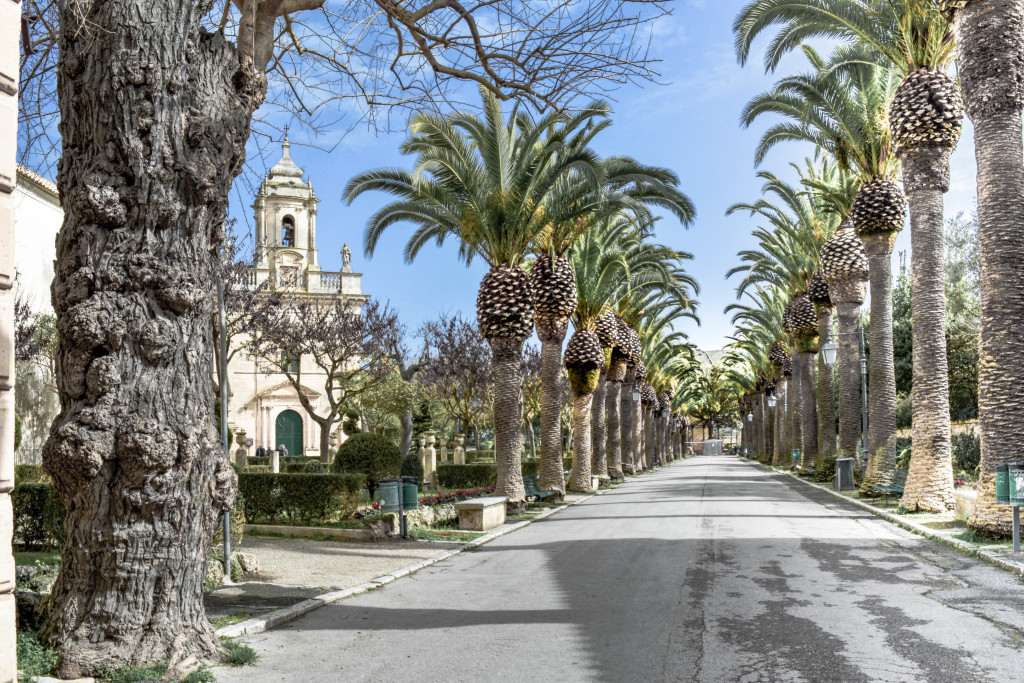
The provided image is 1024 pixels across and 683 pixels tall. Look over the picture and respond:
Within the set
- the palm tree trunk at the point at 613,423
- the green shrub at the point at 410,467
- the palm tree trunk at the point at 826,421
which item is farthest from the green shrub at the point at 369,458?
the palm tree trunk at the point at 826,421

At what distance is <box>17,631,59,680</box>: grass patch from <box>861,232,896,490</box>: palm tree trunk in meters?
19.8

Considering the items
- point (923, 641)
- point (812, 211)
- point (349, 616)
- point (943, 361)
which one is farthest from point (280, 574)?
point (812, 211)

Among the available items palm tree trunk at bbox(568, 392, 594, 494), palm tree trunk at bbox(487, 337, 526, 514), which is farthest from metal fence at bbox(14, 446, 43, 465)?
palm tree trunk at bbox(568, 392, 594, 494)

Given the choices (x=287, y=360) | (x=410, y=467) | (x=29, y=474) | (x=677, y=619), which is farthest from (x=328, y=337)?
(x=677, y=619)

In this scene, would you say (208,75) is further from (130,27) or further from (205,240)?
(205,240)

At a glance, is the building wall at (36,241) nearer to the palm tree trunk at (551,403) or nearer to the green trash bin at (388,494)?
the palm tree trunk at (551,403)

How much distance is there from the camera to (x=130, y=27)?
6.54m

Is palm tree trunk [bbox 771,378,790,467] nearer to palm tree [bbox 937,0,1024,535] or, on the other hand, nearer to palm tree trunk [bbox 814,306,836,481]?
palm tree trunk [bbox 814,306,836,481]

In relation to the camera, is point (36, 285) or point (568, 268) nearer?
point (568, 268)

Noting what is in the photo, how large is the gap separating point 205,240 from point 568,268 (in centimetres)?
1795

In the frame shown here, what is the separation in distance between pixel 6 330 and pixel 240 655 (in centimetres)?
389

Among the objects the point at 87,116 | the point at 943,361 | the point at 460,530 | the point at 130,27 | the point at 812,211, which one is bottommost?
the point at 460,530

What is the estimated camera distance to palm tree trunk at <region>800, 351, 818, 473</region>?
1374 inches

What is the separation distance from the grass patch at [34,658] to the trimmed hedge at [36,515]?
305 inches
